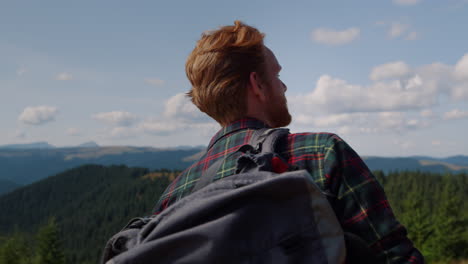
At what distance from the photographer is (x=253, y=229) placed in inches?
51.9

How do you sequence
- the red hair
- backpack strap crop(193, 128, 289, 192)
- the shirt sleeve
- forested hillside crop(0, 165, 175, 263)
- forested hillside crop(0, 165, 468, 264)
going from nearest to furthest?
the shirt sleeve, backpack strap crop(193, 128, 289, 192), the red hair, forested hillside crop(0, 165, 468, 264), forested hillside crop(0, 165, 175, 263)

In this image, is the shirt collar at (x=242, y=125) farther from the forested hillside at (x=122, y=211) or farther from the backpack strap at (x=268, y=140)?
the forested hillside at (x=122, y=211)

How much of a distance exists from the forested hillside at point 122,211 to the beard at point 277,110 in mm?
50754

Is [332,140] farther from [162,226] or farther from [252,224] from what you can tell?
→ [162,226]

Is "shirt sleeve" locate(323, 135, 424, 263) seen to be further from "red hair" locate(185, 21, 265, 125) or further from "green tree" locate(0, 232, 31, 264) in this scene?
"green tree" locate(0, 232, 31, 264)

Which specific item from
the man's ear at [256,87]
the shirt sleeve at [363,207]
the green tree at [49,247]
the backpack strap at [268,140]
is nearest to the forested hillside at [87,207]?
the green tree at [49,247]

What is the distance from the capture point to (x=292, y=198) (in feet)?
4.42

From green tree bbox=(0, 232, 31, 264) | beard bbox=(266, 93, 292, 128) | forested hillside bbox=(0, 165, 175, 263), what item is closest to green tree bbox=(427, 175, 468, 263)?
green tree bbox=(0, 232, 31, 264)

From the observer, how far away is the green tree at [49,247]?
49.7m

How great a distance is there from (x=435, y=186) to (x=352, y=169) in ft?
395

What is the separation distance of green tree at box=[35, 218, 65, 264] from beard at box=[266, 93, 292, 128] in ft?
179

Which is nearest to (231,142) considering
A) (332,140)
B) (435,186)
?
(332,140)

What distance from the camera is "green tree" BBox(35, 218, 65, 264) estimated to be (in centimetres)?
4972

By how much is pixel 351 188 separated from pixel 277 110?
2.57 feet
